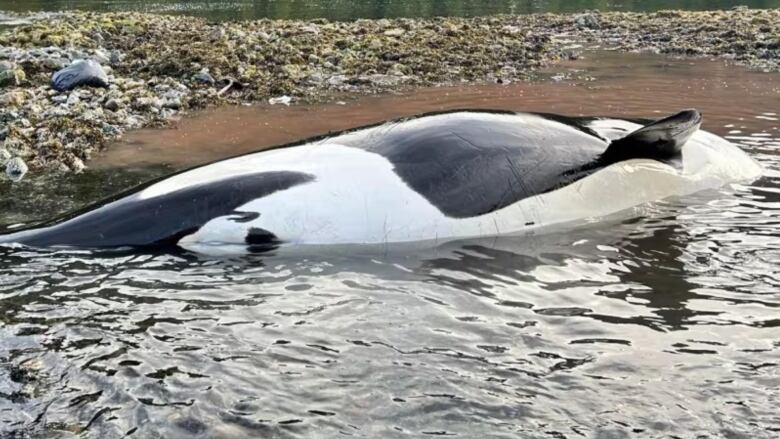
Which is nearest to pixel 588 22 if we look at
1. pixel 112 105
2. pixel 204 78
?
pixel 204 78

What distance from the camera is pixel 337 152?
19.3 feet

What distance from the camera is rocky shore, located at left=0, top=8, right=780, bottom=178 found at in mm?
10656

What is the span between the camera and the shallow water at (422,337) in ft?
11.1

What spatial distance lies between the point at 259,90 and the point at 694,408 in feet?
36.3

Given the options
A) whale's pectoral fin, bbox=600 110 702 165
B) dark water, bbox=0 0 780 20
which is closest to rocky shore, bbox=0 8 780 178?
whale's pectoral fin, bbox=600 110 702 165

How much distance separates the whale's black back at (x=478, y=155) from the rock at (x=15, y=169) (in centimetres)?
383

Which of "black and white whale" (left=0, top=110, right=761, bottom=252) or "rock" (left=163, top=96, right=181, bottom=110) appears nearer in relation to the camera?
"black and white whale" (left=0, top=110, right=761, bottom=252)

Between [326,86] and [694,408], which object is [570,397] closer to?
[694,408]

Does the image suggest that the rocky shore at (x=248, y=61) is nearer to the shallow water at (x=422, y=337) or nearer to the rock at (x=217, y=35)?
the rock at (x=217, y=35)

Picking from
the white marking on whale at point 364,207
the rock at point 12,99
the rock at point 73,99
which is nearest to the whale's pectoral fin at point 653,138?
the white marking on whale at point 364,207

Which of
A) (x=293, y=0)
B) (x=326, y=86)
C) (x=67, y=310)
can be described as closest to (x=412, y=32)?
(x=326, y=86)

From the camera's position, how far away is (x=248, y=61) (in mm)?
15688

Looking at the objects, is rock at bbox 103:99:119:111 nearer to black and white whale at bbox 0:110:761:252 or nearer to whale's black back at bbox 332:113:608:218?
black and white whale at bbox 0:110:761:252

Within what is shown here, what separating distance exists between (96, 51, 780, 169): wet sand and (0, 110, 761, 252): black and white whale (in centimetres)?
327
